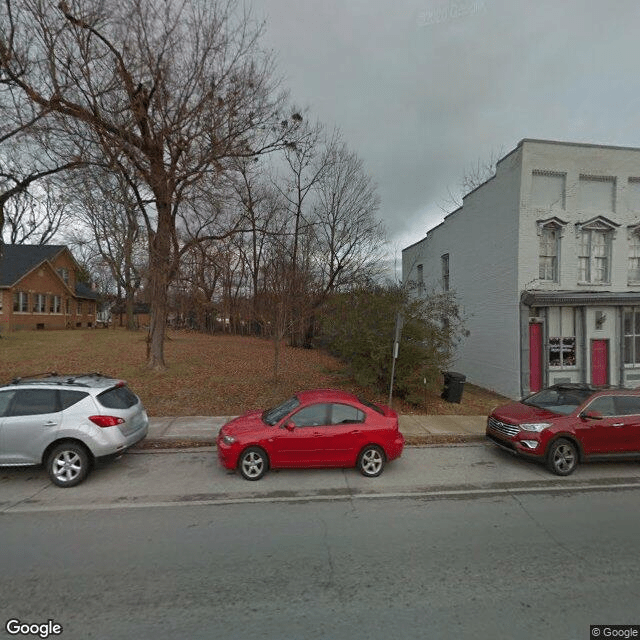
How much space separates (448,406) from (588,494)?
18.7 ft

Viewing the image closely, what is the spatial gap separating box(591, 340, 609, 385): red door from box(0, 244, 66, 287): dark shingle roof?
39.0 metres

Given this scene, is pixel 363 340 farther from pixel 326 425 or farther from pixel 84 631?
pixel 84 631

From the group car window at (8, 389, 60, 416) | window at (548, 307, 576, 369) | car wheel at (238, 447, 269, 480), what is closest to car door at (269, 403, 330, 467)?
car wheel at (238, 447, 269, 480)

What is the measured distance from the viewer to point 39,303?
3309 centimetres

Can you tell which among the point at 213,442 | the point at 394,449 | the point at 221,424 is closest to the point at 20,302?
the point at 221,424

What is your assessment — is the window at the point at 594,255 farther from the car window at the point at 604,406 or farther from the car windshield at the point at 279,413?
the car windshield at the point at 279,413

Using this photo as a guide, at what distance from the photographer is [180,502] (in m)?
4.96

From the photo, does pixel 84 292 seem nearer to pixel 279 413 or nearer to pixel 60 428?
pixel 60 428

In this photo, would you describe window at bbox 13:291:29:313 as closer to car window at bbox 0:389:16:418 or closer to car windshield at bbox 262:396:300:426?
car window at bbox 0:389:16:418

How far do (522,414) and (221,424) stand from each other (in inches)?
254

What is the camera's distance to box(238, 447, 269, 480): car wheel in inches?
224

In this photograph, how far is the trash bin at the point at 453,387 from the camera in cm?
1149

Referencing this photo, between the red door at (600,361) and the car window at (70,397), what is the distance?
15962mm

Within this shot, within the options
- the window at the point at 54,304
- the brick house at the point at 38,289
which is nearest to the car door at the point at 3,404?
the brick house at the point at 38,289
